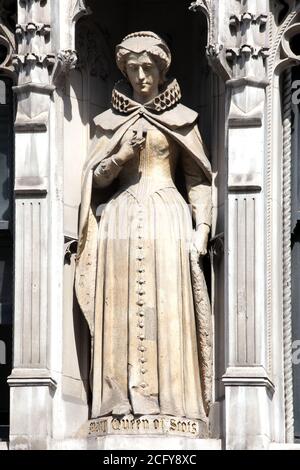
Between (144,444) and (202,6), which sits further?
(202,6)

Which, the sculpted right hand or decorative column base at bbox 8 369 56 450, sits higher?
the sculpted right hand

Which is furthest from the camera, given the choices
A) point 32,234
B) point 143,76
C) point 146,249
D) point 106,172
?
point 143,76

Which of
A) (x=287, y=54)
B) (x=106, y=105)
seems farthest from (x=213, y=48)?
(x=106, y=105)

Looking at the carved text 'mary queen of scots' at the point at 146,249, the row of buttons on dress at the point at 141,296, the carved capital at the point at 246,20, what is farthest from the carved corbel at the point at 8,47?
the carved capital at the point at 246,20

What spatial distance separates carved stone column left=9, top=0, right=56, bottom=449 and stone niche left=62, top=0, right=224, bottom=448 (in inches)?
17.5

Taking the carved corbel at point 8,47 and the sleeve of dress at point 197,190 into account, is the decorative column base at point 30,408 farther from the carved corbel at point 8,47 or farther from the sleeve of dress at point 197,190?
the carved corbel at point 8,47

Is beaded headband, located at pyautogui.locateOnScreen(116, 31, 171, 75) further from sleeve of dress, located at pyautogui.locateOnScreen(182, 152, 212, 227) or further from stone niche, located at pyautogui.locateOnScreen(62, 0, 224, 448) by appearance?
sleeve of dress, located at pyautogui.locateOnScreen(182, 152, 212, 227)

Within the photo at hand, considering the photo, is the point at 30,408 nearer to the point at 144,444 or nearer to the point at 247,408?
the point at 144,444

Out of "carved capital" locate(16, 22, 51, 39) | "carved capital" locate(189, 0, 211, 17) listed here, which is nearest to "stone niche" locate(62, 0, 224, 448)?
"carved capital" locate(16, 22, 51, 39)

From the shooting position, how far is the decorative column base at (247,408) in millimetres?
28016

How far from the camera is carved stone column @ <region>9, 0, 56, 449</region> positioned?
92.7ft

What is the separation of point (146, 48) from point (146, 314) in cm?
241

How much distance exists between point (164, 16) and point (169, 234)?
2.48 meters

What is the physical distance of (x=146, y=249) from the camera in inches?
1137
